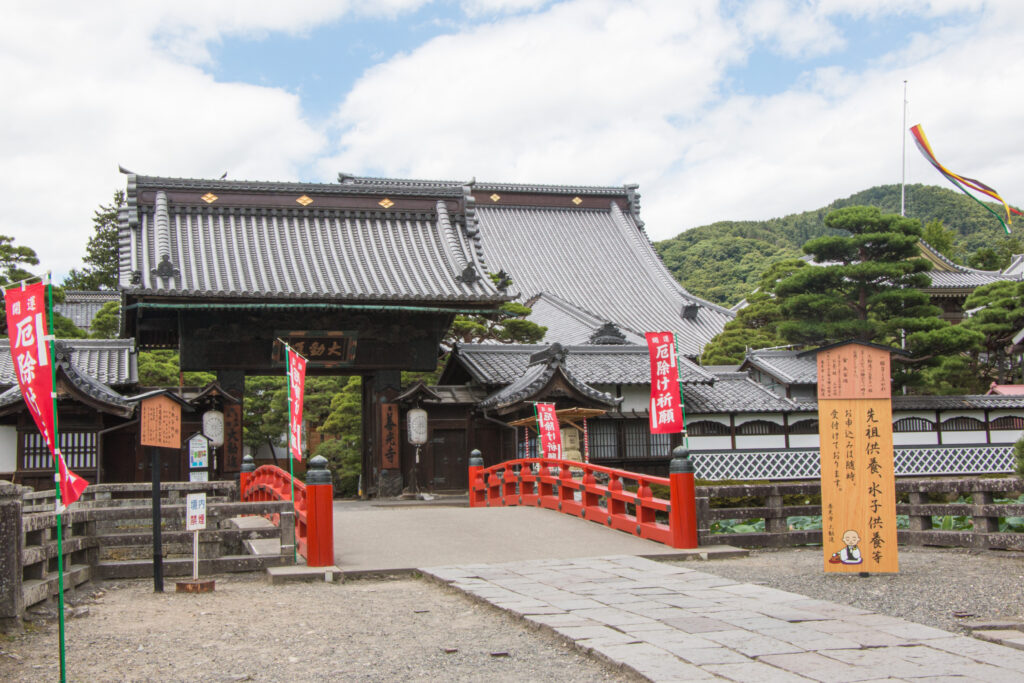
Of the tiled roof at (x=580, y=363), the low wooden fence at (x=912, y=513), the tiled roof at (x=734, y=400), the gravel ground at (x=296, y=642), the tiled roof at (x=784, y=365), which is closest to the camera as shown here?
the gravel ground at (x=296, y=642)

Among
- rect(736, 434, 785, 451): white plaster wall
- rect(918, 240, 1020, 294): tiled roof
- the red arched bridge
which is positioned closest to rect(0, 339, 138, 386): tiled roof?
the red arched bridge

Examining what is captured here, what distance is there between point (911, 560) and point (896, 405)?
14.6 metres

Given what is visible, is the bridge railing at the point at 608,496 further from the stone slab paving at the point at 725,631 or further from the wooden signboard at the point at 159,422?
the wooden signboard at the point at 159,422

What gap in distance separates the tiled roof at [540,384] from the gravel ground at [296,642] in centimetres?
1050

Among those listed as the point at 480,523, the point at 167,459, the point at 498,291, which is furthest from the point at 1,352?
the point at 480,523

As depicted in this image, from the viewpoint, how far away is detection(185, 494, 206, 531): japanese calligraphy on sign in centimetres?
932

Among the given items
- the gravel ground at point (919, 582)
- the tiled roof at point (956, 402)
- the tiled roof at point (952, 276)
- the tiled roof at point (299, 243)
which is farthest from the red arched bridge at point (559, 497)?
the tiled roof at point (952, 276)

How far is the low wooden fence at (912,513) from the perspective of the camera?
10.2 m

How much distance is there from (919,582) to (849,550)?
0.62 meters

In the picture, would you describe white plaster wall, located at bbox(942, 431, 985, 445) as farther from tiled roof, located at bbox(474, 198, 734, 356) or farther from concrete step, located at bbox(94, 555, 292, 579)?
concrete step, located at bbox(94, 555, 292, 579)

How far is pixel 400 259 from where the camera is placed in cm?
2072

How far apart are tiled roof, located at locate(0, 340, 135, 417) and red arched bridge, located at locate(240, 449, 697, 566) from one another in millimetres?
3204

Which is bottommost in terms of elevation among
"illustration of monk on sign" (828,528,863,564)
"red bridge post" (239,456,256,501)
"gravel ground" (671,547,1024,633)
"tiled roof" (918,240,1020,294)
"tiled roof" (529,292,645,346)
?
"gravel ground" (671,547,1024,633)

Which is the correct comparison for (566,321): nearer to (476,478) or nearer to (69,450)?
(476,478)
